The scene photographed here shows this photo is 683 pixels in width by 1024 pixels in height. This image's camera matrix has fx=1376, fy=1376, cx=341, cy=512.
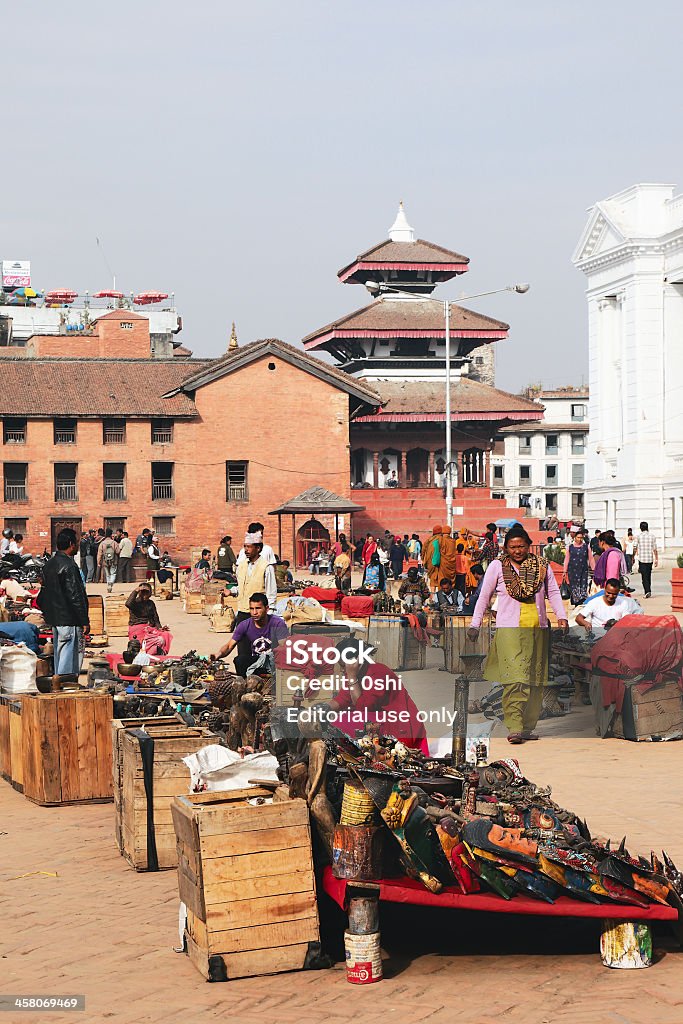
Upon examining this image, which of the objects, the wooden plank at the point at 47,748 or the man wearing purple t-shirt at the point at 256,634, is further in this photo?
the man wearing purple t-shirt at the point at 256,634

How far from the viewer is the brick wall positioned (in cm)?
5162

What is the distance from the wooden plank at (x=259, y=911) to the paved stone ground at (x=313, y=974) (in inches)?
9.6

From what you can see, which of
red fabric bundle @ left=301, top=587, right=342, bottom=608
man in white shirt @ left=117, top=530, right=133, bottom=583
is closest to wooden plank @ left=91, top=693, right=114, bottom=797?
red fabric bundle @ left=301, top=587, right=342, bottom=608

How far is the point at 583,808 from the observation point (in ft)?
30.1

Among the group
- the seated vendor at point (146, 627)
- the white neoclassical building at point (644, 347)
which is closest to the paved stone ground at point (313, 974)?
the seated vendor at point (146, 627)

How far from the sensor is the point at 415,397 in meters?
65.0

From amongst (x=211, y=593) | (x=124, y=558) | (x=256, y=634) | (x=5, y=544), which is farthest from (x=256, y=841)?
(x=124, y=558)

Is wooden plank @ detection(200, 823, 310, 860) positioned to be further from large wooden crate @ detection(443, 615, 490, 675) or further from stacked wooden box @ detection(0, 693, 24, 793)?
large wooden crate @ detection(443, 615, 490, 675)

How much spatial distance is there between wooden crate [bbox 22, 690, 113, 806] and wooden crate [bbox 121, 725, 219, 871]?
5.09 ft

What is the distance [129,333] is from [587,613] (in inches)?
2263

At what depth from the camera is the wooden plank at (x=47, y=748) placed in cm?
1000

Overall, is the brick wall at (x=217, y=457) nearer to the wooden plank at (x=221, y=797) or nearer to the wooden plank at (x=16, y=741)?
the wooden plank at (x=16, y=741)

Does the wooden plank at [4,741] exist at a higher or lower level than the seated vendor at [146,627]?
lower

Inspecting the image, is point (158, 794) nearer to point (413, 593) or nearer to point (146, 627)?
point (146, 627)
